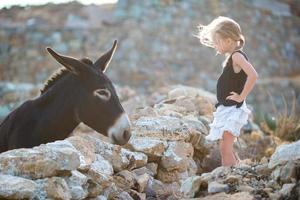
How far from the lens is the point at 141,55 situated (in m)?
20.1

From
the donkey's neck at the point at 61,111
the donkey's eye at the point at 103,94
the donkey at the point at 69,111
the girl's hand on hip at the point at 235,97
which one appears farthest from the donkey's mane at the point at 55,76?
the girl's hand on hip at the point at 235,97

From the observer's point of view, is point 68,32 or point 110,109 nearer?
point 110,109

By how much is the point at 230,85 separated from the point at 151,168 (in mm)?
1031

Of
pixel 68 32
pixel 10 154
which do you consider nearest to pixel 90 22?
pixel 68 32

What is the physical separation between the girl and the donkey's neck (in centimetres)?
119

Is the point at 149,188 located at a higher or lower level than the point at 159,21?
higher

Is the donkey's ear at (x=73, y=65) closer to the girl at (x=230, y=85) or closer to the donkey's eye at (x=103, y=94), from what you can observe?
the donkey's eye at (x=103, y=94)

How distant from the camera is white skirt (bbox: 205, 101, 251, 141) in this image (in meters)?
5.77

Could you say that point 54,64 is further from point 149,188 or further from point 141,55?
point 149,188

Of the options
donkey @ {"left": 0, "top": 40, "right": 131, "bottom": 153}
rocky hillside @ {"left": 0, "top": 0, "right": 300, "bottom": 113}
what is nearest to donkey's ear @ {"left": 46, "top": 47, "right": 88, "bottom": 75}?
donkey @ {"left": 0, "top": 40, "right": 131, "bottom": 153}

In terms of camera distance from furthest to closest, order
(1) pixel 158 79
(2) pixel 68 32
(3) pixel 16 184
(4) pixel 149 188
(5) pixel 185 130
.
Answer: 1. (2) pixel 68 32
2. (1) pixel 158 79
3. (5) pixel 185 130
4. (4) pixel 149 188
5. (3) pixel 16 184

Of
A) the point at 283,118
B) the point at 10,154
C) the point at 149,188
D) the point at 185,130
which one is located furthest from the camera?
the point at 283,118

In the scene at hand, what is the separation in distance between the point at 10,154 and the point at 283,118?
→ 6597 mm

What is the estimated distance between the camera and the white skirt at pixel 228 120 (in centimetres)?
577
